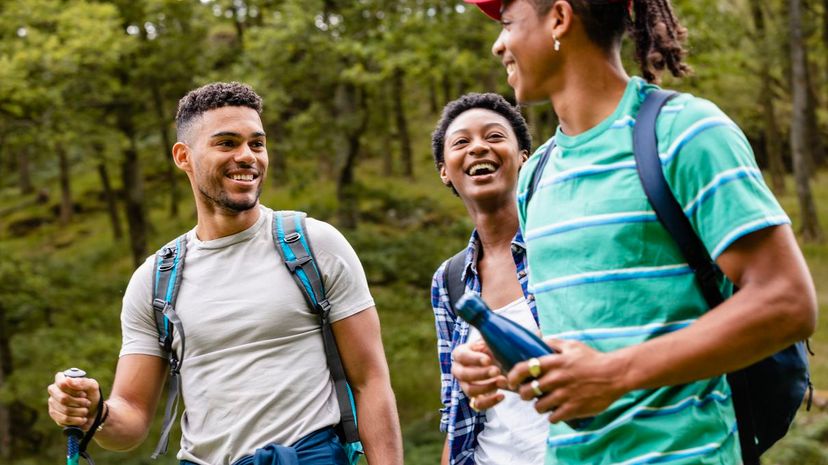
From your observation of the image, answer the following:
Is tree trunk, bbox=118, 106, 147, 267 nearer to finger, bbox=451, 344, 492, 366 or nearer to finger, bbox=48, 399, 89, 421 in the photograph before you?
finger, bbox=48, 399, 89, 421

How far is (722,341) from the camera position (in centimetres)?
171

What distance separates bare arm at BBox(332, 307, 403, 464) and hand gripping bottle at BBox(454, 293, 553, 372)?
54.3 inches

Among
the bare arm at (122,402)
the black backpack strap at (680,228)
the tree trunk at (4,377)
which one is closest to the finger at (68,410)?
the bare arm at (122,402)

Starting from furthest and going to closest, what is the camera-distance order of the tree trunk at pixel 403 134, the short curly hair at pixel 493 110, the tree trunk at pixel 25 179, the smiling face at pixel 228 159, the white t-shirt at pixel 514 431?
the tree trunk at pixel 25 179 → the tree trunk at pixel 403 134 → the short curly hair at pixel 493 110 → the smiling face at pixel 228 159 → the white t-shirt at pixel 514 431

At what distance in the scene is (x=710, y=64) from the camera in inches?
515

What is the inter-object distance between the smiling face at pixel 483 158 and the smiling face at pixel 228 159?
0.77 metres

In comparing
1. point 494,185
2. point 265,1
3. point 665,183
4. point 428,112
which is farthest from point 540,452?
point 428,112

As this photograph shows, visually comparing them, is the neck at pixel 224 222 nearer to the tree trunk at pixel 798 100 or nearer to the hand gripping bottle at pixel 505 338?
the hand gripping bottle at pixel 505 338

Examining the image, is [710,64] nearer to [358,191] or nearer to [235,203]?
[358,191]

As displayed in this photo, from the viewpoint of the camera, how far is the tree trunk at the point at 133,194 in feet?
57.9

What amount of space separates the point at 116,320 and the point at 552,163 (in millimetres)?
13800

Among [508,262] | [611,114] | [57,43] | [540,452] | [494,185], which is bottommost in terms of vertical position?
[540,452]

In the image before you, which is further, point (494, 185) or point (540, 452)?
point (494, 185)

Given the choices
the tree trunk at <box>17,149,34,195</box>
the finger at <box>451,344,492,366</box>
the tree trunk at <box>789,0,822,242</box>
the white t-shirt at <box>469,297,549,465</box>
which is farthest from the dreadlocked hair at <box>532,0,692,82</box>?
the tree trunk at <box>17,149,34,195</box>
